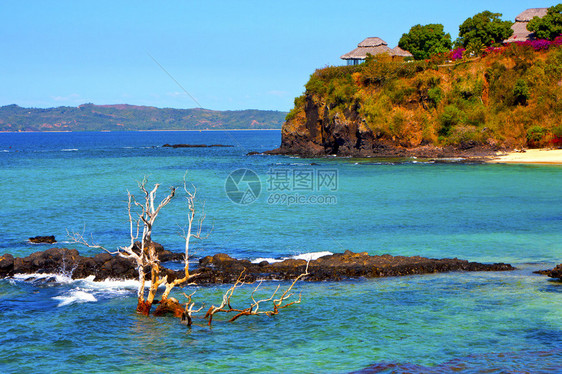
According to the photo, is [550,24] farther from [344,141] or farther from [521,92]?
[344,141]

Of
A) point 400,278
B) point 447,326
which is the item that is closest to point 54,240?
point 400,278

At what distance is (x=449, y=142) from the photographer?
246ft

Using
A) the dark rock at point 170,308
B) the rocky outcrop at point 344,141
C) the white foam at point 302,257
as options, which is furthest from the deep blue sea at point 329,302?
the rocky outcrop at point 344,141

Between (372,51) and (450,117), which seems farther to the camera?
(372,51)

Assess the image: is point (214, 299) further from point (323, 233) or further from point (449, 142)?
point (449, 142)

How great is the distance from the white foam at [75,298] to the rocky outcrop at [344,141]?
60.2 m

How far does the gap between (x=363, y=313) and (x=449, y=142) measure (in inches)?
2447

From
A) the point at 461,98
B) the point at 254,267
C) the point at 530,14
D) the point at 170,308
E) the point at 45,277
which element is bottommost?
the point at 45,277

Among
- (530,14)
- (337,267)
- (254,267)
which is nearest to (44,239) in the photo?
(254,267)

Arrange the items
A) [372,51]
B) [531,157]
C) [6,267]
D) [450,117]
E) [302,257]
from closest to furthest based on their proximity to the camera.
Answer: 1. [6,267]
2. [302,257]
3. [531,157]
4. [450,117]
5. [372,51]

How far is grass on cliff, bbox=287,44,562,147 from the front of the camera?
7250 cm

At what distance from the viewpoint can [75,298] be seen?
18.7 metres

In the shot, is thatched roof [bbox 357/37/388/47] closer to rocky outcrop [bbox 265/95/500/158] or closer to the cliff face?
the cliff face

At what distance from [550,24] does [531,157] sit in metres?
25.6
